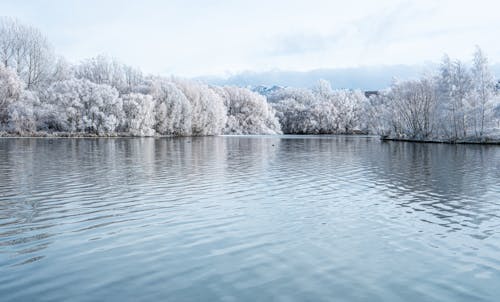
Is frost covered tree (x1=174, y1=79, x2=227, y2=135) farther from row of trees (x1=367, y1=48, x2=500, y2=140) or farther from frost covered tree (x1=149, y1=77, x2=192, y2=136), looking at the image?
row of trees (x1=367, y1=48, x2=500, y2=140)

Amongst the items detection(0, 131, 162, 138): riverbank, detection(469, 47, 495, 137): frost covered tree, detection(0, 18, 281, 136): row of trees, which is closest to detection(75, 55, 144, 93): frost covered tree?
detection(0, 18, 281, 136): row of trees

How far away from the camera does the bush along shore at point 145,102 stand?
60.8 metres

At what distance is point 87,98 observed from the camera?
3199 inches

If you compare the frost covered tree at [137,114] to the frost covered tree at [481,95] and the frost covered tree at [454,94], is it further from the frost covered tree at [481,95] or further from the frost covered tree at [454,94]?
the frost covered tree at [481,95]

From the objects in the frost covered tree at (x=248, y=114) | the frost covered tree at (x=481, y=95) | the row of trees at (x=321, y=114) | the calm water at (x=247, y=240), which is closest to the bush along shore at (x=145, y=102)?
the frost covered tree at (x=481, y=95)

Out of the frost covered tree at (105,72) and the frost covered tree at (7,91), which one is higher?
the frost covered tree at (105,72)

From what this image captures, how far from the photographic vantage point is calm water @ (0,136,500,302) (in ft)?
26.5

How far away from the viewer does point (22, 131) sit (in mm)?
76375

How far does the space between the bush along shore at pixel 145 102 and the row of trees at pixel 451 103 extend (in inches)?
5.0

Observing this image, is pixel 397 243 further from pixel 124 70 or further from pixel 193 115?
pixel 124 70

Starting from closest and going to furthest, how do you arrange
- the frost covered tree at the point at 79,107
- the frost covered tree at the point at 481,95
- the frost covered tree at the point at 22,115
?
the frost covered tree at the point at 481,95 → the frost covered tree at the point at 22,115 → the frost covered tree at the point at 79,107

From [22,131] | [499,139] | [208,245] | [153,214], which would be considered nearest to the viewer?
[208,245]

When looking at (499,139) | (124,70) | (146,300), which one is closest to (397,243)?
(146,300)

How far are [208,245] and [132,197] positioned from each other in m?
7.46
